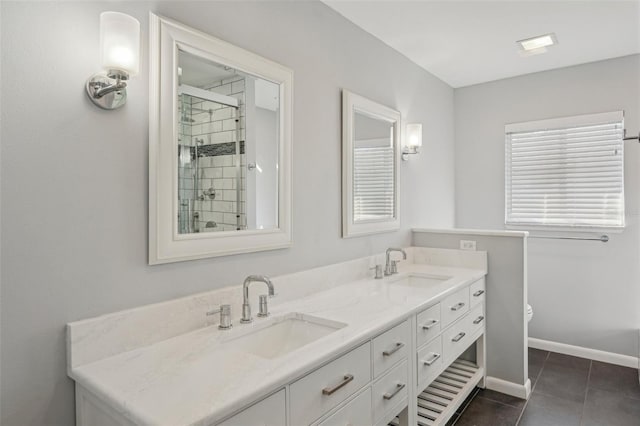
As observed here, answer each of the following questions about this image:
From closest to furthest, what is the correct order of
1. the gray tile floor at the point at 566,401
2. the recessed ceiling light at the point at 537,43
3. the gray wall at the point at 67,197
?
the gray wall at the point at 67,197 → the gray tile floor at the point at 566,401 → the recessed ceiling light at the point at 537,43

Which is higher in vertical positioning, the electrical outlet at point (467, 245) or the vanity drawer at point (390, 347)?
the electrical outlet at point (467, 245)

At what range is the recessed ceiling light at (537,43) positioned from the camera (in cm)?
283

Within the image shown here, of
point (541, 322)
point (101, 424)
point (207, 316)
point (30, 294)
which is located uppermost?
point (30, 294)

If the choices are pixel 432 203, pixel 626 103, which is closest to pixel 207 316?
pixel 432 203

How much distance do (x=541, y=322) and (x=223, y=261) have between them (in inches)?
125

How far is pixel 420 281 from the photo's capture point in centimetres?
278

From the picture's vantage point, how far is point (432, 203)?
3.61m

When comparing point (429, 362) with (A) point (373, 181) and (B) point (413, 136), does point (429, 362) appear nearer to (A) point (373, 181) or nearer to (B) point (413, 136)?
(A) point (373, 181)

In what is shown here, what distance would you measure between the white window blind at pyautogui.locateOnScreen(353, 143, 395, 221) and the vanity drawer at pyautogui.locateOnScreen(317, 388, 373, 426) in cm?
122

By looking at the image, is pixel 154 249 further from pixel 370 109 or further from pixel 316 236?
pixel 370 109

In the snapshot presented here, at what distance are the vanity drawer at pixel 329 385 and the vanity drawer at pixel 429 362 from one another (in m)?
0.52

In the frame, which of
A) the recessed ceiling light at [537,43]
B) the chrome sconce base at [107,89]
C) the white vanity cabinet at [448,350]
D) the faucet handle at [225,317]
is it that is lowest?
the white vanity cabinet at [448,350]

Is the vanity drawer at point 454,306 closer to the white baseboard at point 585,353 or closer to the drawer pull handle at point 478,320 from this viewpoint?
the drawer pull handle at point 478,320

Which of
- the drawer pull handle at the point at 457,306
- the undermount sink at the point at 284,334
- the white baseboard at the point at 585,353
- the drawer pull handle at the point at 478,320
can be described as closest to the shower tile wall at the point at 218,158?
the undermount sink at the point at 284,334
